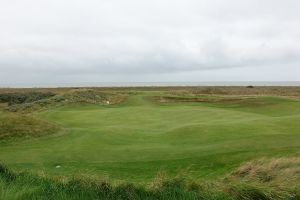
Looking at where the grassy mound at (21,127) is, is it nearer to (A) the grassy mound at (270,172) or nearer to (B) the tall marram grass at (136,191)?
(A) the grassy mound at (270,172)

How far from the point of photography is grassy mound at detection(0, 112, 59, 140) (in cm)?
2181

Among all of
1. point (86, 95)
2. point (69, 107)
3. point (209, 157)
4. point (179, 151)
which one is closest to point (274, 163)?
point (209, 157)

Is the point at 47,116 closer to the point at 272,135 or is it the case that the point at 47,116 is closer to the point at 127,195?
the point at 272,135

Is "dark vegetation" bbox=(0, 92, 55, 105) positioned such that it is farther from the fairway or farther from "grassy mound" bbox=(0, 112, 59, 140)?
"grassy mound" bbox=(0, 112, 59, 140)

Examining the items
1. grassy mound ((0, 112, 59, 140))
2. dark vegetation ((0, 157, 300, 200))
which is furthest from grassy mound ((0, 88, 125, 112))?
dark vegetation ((0, 157, 300, 200))

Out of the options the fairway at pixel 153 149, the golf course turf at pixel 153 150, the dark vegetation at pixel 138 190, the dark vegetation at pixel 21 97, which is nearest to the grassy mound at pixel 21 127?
the golf course turf at pixel 153 150

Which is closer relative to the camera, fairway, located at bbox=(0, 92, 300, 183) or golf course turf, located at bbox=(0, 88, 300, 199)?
golf course turf, located at bbox=(0, 88, 300, 199)

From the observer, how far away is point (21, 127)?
890 inches

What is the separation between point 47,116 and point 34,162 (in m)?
18.8

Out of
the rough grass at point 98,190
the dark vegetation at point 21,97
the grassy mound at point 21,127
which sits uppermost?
the rough grass at point 98,190

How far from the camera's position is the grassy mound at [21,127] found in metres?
21.8

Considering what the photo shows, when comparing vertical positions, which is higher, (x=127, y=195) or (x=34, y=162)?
(x=127, y=195)

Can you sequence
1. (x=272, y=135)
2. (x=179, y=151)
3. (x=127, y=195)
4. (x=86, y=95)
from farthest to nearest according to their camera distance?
(x=86, y=95), (x=272, y=135), (x=179, y=151), (x=127, y=195)

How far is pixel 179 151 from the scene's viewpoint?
57.5ft
